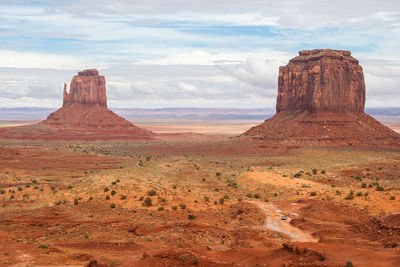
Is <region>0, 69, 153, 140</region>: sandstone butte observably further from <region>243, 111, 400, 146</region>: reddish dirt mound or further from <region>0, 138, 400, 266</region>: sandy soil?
<region>0, 138, 400, 266</region>: sandy soil

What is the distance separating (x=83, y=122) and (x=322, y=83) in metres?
71.7

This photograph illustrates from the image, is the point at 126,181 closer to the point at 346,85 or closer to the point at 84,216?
the point at 84,216

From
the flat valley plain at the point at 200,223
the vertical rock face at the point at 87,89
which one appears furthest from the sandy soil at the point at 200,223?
the vertical rock face at the point at 87,89

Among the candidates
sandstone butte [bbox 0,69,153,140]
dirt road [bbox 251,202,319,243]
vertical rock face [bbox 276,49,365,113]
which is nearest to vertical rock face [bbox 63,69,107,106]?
sandstone butte [bbox 0,69,153,140]

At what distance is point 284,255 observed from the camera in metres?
17.5

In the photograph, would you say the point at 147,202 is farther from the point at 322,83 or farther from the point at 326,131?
the point at 322,83

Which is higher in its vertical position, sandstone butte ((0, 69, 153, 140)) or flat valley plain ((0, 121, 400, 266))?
sandstone butte ((0, 69, 153, 140))

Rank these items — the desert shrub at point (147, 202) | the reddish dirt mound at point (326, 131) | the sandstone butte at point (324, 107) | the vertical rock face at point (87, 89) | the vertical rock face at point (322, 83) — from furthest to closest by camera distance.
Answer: the vertical rock face at point (87, 89) → the vertical rock face at point (322, 83) → the sandstone butte at point (324, 107) → the reddish dirt mound at point (326, 131) → the desert shrub at point (147, 202)

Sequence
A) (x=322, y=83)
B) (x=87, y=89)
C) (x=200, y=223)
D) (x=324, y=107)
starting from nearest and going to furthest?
1. (x=200, y=223)
2. (x=322, y=83)
3. (x=324, y=107)
4. (x=87, y=89)

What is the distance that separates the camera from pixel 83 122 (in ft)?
429

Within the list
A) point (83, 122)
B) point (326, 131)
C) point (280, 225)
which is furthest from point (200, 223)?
point (83, 122)

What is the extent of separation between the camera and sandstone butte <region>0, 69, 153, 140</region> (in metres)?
122

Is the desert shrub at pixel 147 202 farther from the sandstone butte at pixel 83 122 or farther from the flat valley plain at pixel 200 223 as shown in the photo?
the sandstone butte at pixel 83 122

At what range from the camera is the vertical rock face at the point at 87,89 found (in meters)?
137
